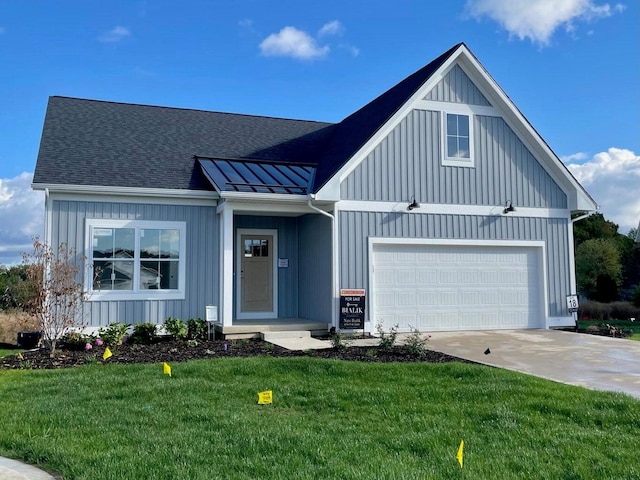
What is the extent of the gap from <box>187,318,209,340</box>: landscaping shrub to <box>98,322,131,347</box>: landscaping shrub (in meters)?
1.27

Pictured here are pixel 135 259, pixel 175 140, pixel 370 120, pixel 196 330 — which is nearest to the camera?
pixel 196 330

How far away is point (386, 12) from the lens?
13.1 m

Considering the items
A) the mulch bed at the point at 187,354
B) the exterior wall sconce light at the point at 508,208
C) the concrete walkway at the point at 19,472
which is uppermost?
the exterior wall sconce light at the point at 508,208

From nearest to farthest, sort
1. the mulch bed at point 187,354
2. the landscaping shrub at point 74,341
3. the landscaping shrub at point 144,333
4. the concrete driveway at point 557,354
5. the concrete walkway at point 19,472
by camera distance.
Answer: the concrete walkway at point 19,472
the concrete driveway at point 557,354
the mulch bed at point 187,354
the landscaping shrub at point 74,341
the landscaping shrub at point 144,333

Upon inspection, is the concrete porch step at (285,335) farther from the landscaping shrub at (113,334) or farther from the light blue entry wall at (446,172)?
the light blue entry wall at (446,172)

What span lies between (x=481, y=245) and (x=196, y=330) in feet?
23.0

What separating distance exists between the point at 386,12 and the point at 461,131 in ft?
10.9

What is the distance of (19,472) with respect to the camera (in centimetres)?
421

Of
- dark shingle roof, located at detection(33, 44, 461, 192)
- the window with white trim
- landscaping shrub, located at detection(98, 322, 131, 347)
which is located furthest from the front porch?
dark shingle roof, located at detection(33, 44, 461, 192)

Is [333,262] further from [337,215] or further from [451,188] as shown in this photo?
[451,188]

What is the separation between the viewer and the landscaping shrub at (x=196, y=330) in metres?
12.1

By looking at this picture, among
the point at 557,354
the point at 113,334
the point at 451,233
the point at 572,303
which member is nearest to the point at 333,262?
the point at 451,233

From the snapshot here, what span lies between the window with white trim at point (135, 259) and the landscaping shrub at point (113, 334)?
34.7 inches

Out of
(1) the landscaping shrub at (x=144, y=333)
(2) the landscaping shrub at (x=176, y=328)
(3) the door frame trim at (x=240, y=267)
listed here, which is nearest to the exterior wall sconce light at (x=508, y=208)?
(3) the door frame trim at (x=240, y=267)
